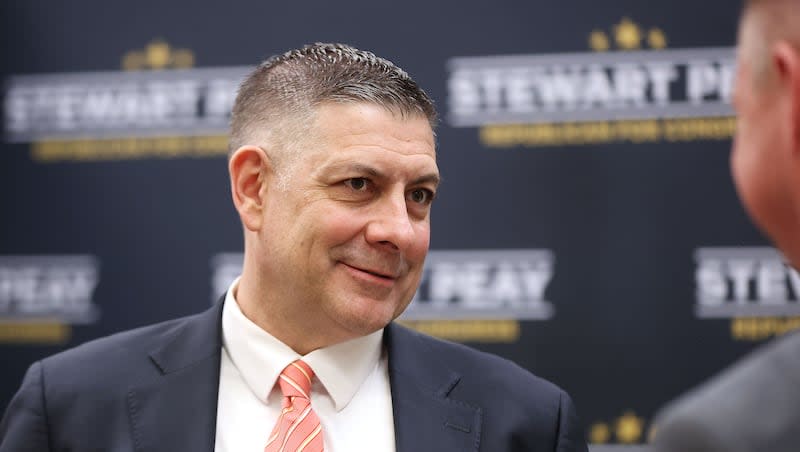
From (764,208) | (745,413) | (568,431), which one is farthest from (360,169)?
(745,413)

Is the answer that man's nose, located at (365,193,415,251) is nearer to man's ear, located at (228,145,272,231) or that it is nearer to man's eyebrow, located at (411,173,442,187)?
man's eyebrow, located at (411,173,442,187)

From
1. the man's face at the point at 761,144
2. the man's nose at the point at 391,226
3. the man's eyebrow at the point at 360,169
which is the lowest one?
the man's nose at the point at 391,226

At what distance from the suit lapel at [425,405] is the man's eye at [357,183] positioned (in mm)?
339

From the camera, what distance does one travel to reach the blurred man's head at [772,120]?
897 mm

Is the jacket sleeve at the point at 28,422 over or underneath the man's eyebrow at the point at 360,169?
underneath

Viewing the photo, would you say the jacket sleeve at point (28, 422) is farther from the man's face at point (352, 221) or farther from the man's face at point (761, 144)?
the man's face at point (761, 144)

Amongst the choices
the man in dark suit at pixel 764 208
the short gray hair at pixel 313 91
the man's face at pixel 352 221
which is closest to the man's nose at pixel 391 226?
the man's face at pixel 352 221

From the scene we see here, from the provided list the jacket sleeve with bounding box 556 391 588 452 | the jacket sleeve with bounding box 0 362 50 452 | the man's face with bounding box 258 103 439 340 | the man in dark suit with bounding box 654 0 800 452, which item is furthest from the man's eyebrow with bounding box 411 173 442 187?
the man in dark suit with bounding box 654 0 800 452

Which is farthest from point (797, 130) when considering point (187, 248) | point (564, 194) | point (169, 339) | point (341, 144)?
point (187, 248)

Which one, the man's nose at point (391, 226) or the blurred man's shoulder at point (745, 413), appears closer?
the blurred man's shoulder at point (745, 413)

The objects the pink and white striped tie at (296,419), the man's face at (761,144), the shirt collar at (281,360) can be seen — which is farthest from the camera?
the shirt collar at (281,360)

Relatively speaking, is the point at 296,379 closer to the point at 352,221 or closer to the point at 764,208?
the point at 352,221

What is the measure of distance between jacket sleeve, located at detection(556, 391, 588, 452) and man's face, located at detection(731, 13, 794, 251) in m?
1.07

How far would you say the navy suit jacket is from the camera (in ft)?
6.02
